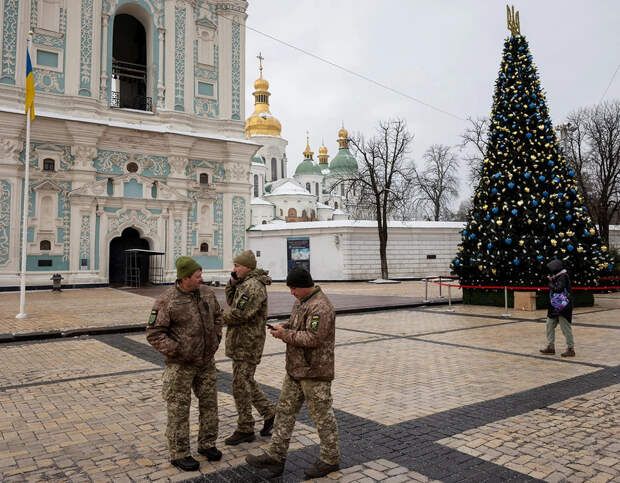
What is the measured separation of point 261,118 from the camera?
74625 mm

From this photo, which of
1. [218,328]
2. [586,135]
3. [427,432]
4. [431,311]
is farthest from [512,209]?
[586,135]

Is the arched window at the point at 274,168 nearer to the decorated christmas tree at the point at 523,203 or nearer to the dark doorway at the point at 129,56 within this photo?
the dark doorway at the point at 129,56

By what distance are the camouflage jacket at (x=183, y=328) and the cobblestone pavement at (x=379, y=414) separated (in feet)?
3.00

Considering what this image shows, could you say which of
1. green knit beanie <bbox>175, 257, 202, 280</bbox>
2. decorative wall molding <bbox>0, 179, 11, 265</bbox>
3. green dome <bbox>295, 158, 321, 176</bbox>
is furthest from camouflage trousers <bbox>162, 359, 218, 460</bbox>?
green dome <bbox>295, 158, 321, 176</bbox>

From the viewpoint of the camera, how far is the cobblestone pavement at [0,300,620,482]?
13.0ft

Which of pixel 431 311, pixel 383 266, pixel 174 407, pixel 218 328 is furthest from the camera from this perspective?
pixel 383 266

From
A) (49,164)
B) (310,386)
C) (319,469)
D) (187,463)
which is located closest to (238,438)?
(187,463)

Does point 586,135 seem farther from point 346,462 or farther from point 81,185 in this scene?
point 346,462

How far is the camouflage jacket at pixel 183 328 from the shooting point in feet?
13.0

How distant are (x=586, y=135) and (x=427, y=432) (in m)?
32.7

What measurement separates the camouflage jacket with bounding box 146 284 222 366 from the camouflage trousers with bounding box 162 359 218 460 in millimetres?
94

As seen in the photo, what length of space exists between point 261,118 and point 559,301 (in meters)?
69.9

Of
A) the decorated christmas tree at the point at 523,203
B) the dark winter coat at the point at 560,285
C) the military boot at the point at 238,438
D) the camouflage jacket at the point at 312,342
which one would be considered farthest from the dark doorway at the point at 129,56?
the camouflage jacket at the point at 312,342

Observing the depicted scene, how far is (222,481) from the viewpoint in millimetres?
3748
